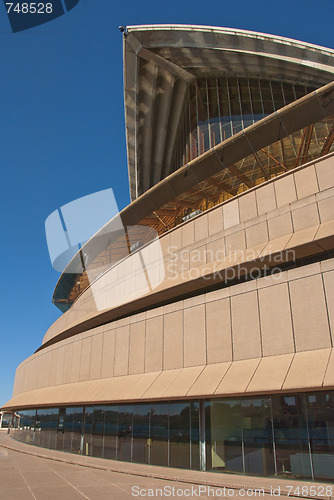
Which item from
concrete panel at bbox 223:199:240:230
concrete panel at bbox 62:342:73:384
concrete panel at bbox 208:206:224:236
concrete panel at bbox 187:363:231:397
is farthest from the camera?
concrete panel at bbox 62:342:73:384

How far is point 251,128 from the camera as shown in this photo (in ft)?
64.6

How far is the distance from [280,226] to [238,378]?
20.1 ft

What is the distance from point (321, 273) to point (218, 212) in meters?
7.24

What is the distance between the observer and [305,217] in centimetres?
1410

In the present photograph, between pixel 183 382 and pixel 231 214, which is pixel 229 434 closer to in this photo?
pixel 183 382

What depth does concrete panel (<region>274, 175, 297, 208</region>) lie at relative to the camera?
15.3 metres

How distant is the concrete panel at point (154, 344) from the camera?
53.0ft

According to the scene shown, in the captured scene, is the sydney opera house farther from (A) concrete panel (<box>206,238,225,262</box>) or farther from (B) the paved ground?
(B) the paved ground

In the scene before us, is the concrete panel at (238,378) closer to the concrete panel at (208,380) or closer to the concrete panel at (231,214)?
the concrete panel at (208,380)

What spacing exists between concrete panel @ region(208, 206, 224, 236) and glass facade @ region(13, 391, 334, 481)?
7.65m

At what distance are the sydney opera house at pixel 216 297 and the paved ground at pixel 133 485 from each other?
1.12 metres

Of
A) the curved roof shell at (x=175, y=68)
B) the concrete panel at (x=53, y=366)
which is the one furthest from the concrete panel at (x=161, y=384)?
the curved roof shell at (x=175, y=68)

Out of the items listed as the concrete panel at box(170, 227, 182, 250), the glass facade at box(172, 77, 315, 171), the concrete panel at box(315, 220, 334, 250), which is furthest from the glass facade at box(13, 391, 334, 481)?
the glass facade at box(172, 77, 315, 171)

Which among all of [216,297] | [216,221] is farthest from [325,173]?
[216,297]
